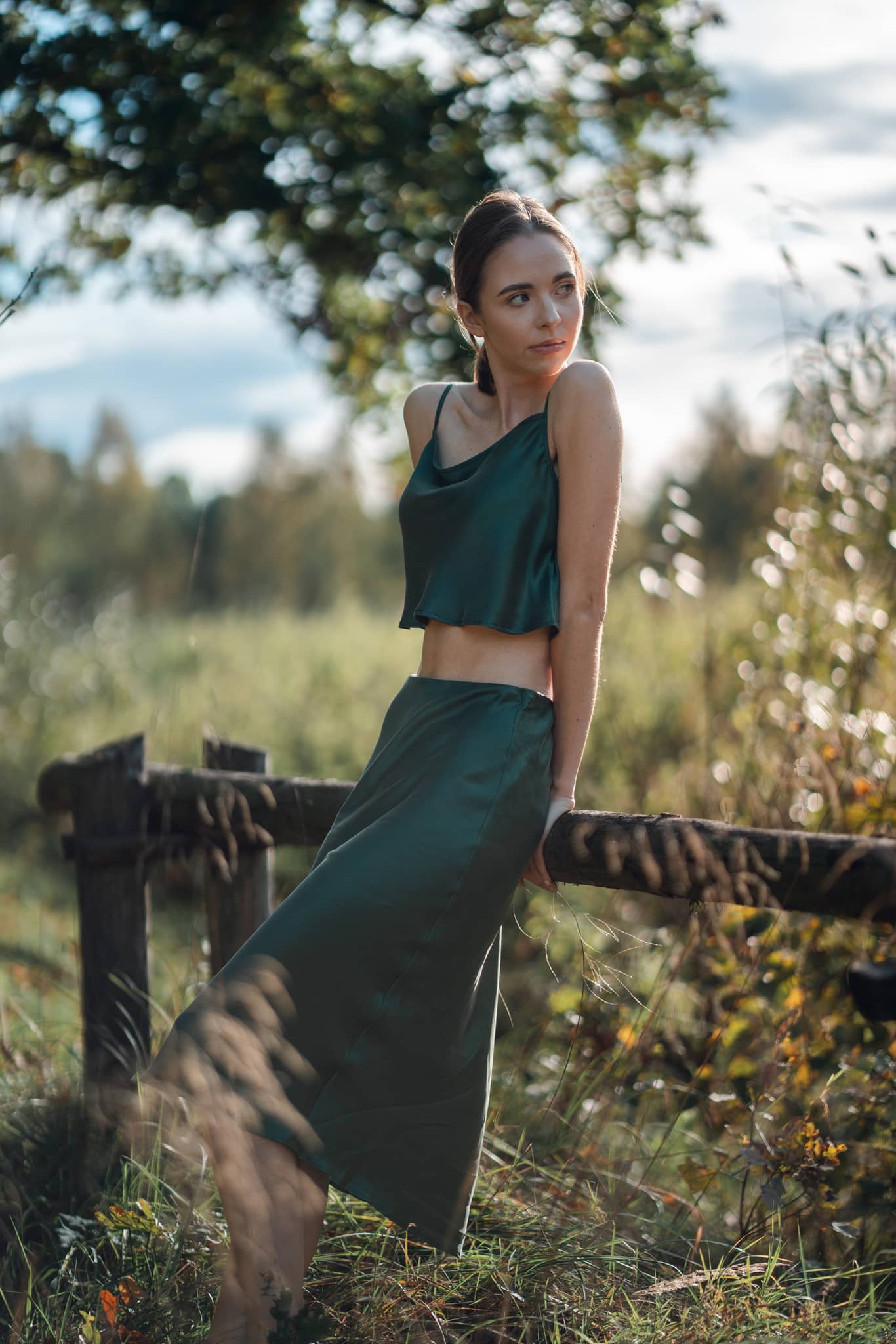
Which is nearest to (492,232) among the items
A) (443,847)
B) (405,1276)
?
(443,847)

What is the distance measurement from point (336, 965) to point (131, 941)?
4.98ft

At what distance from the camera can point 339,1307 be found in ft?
7.73

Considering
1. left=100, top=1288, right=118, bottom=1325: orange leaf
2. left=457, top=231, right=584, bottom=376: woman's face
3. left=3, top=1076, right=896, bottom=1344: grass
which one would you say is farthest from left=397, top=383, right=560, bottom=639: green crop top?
left=100, top=1288, right=118, bottom=1325: orange leaf

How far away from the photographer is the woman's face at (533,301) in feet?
7.75

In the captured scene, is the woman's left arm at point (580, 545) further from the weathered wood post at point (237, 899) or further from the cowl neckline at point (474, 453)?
the weathered wood post at point (237, 899)

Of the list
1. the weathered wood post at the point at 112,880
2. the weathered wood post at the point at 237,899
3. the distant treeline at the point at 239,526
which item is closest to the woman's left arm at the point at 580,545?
the weathered wood post at the point at 237,899

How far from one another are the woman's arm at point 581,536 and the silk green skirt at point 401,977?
51 millimetres

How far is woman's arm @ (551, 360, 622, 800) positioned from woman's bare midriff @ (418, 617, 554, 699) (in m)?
0.04

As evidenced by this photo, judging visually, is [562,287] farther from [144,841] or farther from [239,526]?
[239,526]

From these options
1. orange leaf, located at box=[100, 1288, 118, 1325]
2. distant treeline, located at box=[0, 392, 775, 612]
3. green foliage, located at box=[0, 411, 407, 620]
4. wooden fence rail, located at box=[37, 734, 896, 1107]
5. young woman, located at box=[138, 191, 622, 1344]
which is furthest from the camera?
green foliage, located at box=[0, 411, 407, 620]

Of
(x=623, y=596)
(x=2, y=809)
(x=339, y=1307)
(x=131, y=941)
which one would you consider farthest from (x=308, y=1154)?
(x=623, y=596)

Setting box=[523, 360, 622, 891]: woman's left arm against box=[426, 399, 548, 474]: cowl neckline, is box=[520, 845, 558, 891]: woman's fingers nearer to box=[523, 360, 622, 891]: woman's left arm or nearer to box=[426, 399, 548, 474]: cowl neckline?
box=[523, 360, 622, 891]: woman's left arm

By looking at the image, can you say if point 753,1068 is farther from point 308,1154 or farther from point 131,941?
point 131,941

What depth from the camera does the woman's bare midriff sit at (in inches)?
92.5
